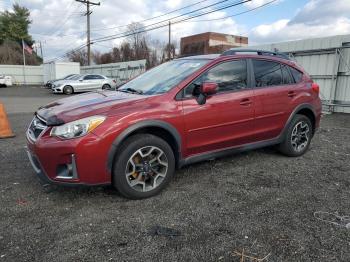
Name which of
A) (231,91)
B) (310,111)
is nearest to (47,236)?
(231,91)

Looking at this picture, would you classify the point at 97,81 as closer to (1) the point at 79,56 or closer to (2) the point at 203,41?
(2) the point at 203,41

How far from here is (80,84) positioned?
22000 millimetres

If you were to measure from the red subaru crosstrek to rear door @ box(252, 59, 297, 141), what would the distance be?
0.02m

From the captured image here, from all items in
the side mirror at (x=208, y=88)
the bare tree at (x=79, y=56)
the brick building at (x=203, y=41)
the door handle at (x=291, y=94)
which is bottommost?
the door handle at (x=291, y=94)

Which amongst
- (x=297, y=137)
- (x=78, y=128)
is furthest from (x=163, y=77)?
(x=297, y=137)

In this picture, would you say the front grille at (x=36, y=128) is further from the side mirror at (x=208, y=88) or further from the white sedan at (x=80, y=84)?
the white sedan at (x=80, y=84)

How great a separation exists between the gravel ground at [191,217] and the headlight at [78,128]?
0.85 metres

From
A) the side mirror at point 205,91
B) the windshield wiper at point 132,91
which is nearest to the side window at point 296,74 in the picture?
the side mirror at point 205,91

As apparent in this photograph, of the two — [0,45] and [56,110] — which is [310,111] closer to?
[56,110]

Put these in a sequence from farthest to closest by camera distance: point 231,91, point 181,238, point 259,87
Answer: point 259,87 → point 231,91 → point 181,238

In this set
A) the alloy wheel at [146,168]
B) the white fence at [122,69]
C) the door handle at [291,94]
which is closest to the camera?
the alloy wheel at [146,168]

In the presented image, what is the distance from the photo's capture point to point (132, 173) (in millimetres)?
3486

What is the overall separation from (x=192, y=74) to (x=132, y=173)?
4.90ft

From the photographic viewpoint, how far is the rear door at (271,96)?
450 cm
